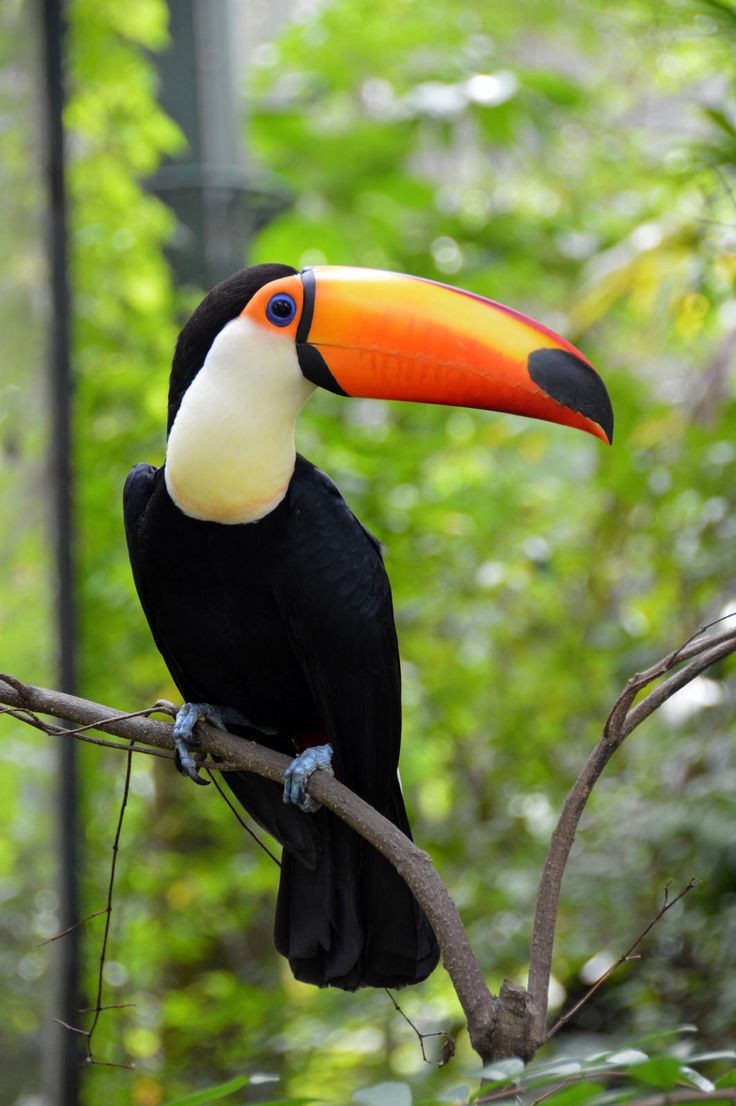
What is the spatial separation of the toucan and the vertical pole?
171cm

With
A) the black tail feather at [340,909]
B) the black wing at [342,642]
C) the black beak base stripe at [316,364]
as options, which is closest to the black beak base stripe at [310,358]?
the black beak base stripe at [316,364]

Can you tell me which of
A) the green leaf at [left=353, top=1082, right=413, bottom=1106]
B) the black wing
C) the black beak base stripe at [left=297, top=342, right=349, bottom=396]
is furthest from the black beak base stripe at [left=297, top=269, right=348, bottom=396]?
the green leaf at [left=353, top=1082, right=413, bottom=1106]

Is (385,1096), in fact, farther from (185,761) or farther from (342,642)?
(342,642)

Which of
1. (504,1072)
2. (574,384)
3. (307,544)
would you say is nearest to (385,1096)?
(504,1072)

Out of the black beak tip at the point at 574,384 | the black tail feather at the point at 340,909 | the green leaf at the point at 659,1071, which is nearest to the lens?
the green leaf at the point at 659,1071

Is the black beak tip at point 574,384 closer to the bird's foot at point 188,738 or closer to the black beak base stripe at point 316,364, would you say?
the black beak base stripe at point 316,364

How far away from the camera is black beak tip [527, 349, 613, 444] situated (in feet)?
4.73

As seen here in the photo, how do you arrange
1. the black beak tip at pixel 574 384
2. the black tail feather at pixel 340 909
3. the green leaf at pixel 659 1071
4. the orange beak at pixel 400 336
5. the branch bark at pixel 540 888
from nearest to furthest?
the green leaf at pixel 659 1071
the branch bark at pixel 540 888
the black beak tip at pixel 574 384
the orange beak at pixel 400 336
the black tail feather at pixel 340 909

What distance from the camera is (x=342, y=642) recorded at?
68.3 inches

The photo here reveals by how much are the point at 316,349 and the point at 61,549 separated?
6.97 feet

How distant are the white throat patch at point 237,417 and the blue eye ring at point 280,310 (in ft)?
0.07

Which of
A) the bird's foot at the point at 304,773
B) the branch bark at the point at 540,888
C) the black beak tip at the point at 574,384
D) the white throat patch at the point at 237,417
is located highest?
the white throat patch at the point at 237,417

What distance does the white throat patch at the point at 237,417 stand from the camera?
1.58 metres

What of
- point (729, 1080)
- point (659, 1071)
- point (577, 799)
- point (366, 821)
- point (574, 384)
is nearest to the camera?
point (659, 1071)
